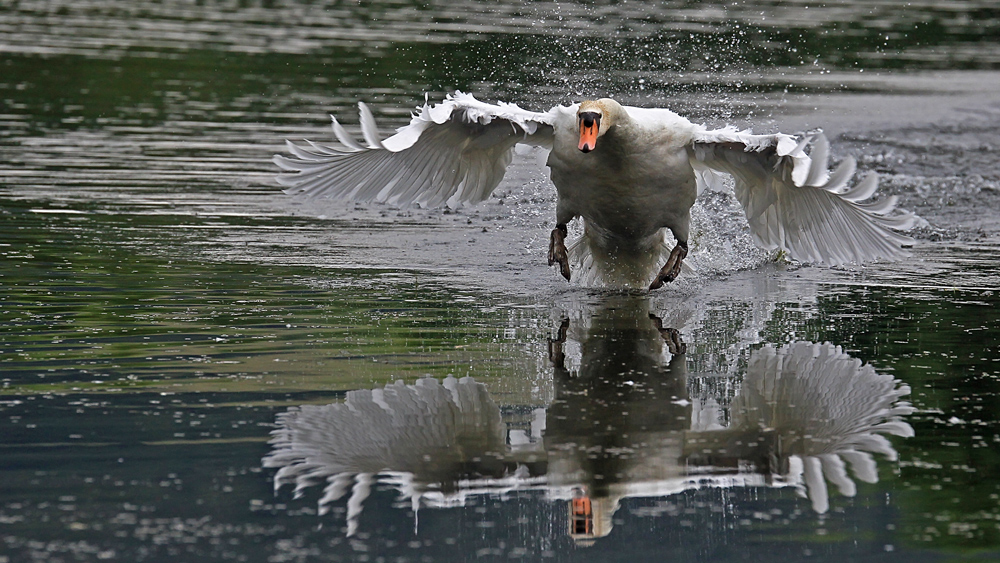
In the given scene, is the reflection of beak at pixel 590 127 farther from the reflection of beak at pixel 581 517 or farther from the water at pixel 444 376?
the reflection of beak at pixel 581 517

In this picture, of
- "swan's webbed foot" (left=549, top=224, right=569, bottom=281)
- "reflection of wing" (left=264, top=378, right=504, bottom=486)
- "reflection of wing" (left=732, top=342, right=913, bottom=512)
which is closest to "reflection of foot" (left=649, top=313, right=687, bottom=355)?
"reflection of wing" (left=732, top=342, right=913, bottom=512)

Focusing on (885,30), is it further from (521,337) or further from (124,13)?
(521,337)

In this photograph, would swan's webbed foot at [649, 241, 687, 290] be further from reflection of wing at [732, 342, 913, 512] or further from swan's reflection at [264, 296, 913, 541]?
swan's reflection at [264, 296, 913, 541]

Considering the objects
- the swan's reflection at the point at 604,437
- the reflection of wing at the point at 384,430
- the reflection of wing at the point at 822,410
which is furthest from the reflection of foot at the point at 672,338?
the reflection of wing at the point at 384,430

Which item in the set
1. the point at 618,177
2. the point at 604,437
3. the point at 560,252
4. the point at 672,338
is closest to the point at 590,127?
the point at 618,177

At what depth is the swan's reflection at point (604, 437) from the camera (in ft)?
16.5

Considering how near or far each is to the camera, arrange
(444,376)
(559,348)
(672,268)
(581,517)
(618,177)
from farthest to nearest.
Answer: (672,268) → (618,177) → (559,348) → (444,376) → (581,517)

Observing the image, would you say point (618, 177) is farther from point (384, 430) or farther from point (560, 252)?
point (384, 430)

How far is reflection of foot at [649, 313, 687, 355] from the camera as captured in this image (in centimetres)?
709

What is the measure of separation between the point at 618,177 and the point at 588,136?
631mm

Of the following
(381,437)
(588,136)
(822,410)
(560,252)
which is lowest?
(381,437)

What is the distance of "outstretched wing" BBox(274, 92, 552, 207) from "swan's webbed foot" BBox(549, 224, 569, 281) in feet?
1.92

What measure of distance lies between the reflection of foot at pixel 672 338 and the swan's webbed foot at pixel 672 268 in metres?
0.86

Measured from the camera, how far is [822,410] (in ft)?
19.7
